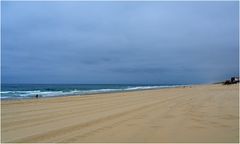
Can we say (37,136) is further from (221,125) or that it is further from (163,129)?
(221,125)

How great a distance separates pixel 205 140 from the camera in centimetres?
A: 578

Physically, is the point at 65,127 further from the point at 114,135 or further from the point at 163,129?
the point at 163,129

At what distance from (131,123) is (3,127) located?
132 inches

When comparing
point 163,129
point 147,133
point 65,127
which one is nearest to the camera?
point 147,133

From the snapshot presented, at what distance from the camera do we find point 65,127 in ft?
24.7

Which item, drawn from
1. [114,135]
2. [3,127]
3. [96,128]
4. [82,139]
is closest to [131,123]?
[96,128]

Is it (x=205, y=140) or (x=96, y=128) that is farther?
(x=96, y=128)

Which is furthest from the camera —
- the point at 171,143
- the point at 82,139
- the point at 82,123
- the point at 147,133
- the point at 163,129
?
the point at 82,123

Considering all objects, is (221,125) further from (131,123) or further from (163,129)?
(131,123)

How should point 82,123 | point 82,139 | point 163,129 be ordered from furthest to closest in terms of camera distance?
point 82,123 → point 163,129 → point 82,139

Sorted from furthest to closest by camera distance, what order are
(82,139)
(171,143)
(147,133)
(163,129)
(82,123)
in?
(82,123) → (163,129) → (147,133) → (82,139) → (171,143)

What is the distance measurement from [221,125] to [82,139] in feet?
11.6

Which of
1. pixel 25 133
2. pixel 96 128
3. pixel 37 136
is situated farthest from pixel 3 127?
pixel 96 128

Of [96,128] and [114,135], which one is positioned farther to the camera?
[96,128]
